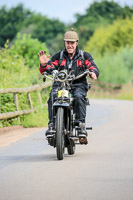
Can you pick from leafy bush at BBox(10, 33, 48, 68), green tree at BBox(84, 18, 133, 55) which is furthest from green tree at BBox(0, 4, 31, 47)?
leafy bush at BBox(10, 33, 48, 68)

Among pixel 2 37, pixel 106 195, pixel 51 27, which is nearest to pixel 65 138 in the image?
pixel 106 195

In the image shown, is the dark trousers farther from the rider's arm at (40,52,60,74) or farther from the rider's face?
the rider's face

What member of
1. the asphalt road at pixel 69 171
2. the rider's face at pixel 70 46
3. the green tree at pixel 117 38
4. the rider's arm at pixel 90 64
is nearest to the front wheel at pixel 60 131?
the asphalt road at pixel 69 171

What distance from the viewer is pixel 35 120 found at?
16.6 m

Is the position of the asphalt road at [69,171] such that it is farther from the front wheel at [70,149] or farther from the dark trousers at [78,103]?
the dark trousers at [78,103]

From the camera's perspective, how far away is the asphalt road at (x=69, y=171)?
22.5 ft

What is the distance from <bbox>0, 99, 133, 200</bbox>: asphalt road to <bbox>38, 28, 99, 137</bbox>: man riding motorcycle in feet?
2.31

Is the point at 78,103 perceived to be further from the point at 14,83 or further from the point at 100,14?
the point at 100,14

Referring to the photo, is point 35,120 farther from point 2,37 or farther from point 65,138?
point 2,37

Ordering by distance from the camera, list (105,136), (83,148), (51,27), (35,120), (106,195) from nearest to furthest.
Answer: (106,195), (83,148), (105,136), (35,120), (51,27)

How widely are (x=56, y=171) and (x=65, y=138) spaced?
1.31 metres

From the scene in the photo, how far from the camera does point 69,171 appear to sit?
8.35m

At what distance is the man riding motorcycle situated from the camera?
9.83 meters

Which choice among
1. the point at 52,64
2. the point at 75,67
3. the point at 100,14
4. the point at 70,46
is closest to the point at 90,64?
the point at 75,67
